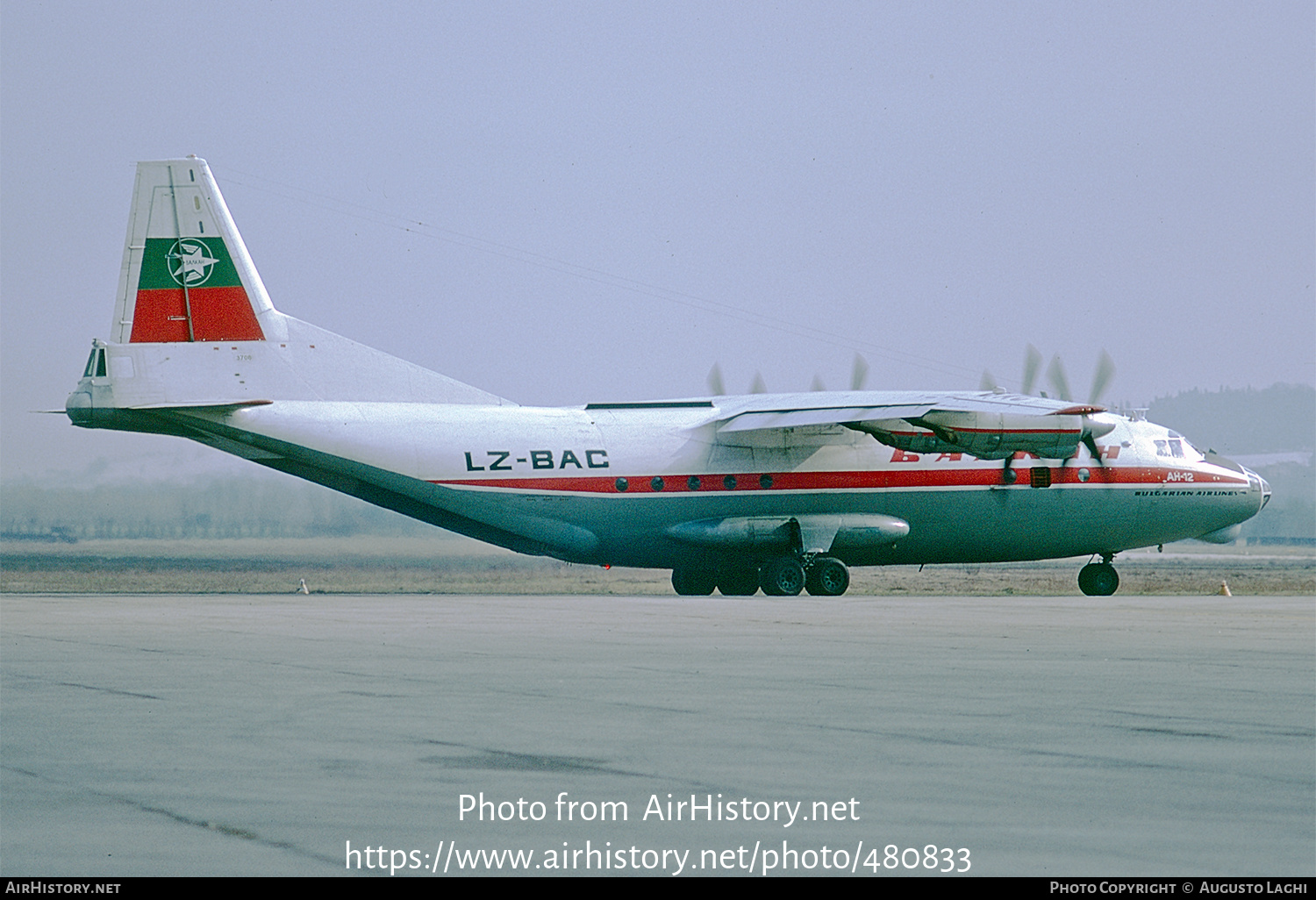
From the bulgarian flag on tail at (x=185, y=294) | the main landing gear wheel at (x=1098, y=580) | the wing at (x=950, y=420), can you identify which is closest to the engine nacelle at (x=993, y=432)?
the wing at (x=950, y=420)

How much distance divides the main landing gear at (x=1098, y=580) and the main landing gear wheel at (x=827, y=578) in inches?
239

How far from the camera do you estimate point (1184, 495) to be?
32.6 meters

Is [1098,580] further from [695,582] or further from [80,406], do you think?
[80,406]

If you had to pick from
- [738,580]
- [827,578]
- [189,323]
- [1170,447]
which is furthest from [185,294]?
[1170,447]

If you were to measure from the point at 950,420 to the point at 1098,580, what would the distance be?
6.84 metres

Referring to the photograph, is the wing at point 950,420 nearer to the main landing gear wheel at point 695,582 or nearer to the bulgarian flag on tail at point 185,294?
the main landing gear wheel at point 695,582

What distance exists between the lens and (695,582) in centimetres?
3291

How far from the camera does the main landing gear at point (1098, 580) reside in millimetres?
32500

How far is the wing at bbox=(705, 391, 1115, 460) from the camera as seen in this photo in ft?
93.5

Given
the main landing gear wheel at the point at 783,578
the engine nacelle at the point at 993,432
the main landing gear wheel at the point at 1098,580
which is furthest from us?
the main landing gear wheel at the point at 1098,580
